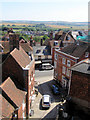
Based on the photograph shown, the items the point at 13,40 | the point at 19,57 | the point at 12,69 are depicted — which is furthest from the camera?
the point at 13,40

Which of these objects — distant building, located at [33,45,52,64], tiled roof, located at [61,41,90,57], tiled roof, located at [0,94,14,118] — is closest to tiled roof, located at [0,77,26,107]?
tiled roof, located at [0,94,14,118]

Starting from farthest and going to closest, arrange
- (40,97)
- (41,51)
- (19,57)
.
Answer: (41,51), (40,97), (19,57)

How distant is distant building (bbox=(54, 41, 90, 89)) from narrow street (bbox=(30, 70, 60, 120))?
140 inches

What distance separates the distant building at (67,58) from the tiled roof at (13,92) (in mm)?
13379

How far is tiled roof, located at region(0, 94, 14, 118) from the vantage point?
41.5ft

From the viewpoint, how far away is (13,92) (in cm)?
1535

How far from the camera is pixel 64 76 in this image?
28672mm

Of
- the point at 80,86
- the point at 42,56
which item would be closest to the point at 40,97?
the point at 80,86

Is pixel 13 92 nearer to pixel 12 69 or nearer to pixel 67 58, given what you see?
pixel 12 69

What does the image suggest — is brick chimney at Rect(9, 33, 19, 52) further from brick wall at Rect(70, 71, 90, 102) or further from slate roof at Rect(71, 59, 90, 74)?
brick wall at Rect(70, 71, 90, 102)

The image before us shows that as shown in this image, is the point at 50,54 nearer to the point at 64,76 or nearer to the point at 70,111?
the point at 64,76

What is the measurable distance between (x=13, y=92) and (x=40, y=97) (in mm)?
11004

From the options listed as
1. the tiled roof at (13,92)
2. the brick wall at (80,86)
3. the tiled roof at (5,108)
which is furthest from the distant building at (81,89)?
the tiled roof at (13,92)

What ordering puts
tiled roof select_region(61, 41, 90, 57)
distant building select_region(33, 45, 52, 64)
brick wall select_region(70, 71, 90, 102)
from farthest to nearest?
distant building select_region(33, 45, 52, 64) < tiled roof select_region(61, 41, 90, 57) < brick wall select_region(70, 71, 90, 102)
